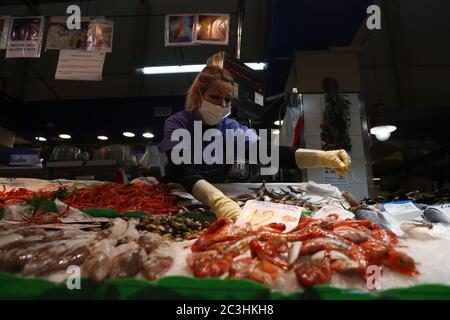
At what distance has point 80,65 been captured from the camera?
11.1 ft

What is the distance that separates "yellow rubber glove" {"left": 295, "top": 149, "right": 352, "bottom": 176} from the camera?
7.28 ft

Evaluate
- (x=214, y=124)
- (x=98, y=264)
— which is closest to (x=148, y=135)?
(x=214, y=124)

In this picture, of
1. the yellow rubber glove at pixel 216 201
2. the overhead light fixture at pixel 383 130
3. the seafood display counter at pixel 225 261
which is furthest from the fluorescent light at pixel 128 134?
the seafood display counter at pixel 225 261

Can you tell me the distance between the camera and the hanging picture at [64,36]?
3.59 meters

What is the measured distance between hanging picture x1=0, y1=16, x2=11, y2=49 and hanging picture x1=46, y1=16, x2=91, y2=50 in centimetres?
64

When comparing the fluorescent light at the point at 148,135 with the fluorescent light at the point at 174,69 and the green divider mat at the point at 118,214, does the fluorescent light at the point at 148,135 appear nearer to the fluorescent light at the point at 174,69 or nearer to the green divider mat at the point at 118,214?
the fluorescent light at the point at 174,69

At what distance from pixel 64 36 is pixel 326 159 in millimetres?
3577

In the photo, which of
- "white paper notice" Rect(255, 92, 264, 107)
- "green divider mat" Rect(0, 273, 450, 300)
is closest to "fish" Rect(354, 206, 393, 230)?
"green divider mat" Rect(0, 273, 450, 300)

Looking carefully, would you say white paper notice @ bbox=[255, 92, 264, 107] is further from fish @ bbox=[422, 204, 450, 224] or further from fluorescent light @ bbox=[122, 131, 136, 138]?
fluorescent light @ bbox=[122, 131, 136, 138]

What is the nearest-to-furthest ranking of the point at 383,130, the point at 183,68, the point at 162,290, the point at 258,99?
the point at 162,290, the point at 258,99, the point at 183,68, the point at 383,130

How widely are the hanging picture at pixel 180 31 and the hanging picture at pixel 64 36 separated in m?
→ 1.06

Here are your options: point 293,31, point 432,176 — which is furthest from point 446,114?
point 293,31

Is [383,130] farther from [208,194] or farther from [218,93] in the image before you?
[208,194]
